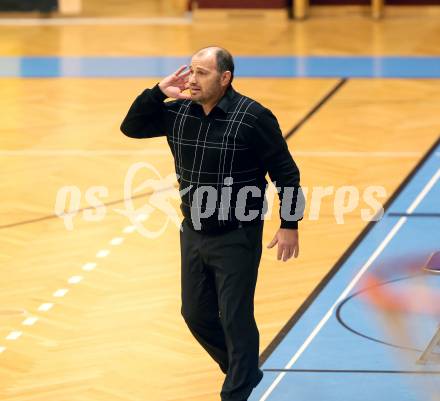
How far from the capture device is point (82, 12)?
19.3 metres

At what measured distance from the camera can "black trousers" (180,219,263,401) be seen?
541 cm

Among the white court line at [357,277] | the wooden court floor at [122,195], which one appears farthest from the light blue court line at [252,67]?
the white court line at [357,277]

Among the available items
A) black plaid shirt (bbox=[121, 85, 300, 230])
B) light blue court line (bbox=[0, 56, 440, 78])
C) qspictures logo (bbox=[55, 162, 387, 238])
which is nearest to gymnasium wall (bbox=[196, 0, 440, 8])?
light blue court line (bbox=[0, 56, 440, 78])

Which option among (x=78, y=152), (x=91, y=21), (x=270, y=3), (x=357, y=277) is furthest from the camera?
(x=91, y=21)

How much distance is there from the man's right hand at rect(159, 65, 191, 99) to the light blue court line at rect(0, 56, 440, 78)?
8.76m

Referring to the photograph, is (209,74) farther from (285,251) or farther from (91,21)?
(91,21)

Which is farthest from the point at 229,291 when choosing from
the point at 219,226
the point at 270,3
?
the point at 270,3

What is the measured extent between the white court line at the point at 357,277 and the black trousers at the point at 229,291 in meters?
0.48

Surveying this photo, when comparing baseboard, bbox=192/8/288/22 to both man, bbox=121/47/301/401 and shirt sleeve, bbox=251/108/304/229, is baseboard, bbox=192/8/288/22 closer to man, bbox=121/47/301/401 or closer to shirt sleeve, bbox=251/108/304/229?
man, bbox=121/47/301/401

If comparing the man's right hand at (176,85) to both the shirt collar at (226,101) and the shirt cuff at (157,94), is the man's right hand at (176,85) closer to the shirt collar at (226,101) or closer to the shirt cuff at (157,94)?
the shirt cuff at (157,94)

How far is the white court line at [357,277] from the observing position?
618 cm

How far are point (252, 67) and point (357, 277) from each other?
24.3ft

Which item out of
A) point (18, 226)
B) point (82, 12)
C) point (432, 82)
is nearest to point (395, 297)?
point (18, 226)

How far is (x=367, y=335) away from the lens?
6.71 metres
